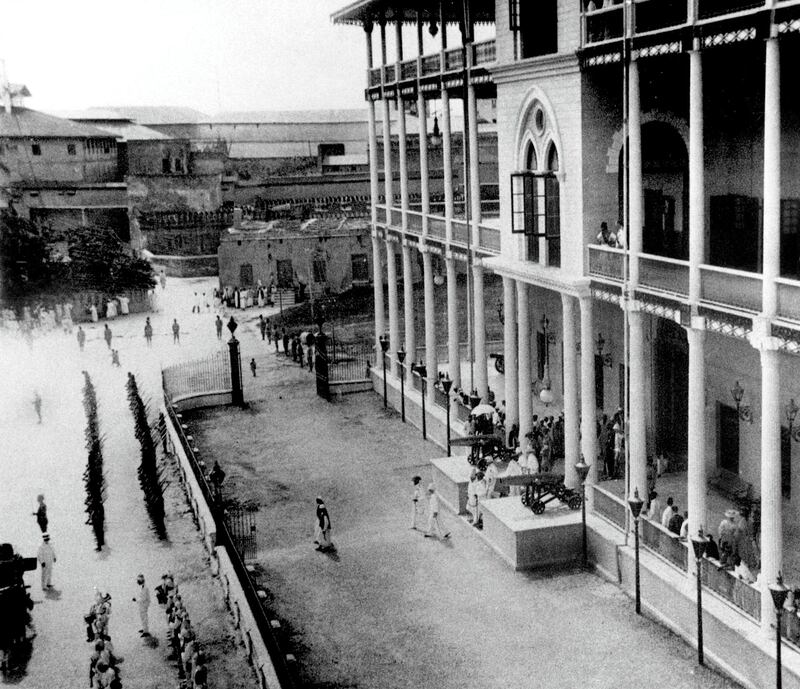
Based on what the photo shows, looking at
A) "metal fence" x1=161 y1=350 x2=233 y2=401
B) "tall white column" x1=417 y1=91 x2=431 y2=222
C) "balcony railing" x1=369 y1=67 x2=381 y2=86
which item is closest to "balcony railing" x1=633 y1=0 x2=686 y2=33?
"tall white column" x1=417 y1=91 x2=431 y2=222

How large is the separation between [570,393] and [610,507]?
2.83 meters

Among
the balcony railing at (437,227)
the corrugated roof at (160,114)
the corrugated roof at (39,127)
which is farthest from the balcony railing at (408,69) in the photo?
the corrugated roof at (160,114)

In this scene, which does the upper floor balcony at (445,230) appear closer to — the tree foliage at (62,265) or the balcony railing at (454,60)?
the balcony railing at (454,60)

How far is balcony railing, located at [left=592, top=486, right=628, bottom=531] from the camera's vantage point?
67.2 feet

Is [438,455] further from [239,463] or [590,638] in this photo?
[590,638]

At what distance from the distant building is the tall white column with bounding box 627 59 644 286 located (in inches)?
1716

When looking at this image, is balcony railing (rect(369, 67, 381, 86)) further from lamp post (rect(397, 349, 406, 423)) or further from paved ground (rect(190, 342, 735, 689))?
paved ground (rect(190, 342, 735, 689))

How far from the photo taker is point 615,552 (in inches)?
792

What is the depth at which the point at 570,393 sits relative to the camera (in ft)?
74.7

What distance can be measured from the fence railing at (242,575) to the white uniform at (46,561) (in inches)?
133

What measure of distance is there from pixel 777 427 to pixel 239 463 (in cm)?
1742

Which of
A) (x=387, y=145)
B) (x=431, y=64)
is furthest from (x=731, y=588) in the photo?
(x=387, y=145)

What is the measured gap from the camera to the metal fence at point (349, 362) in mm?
39250

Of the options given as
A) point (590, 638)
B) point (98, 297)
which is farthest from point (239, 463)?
point (98, 297)
